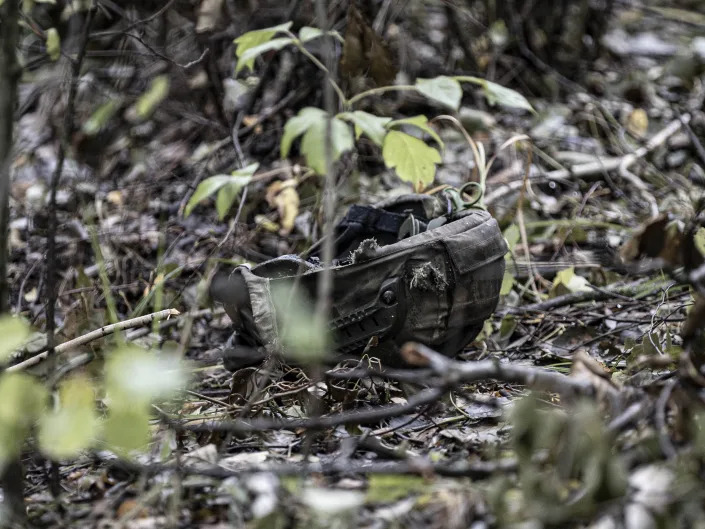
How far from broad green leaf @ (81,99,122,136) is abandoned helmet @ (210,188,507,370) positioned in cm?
224

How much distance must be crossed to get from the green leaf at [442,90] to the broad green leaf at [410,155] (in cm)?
18

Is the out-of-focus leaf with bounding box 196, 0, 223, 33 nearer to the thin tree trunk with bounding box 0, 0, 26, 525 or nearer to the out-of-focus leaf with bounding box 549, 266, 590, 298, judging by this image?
the out-of-focus leaf with bounding box 549, 266, 590, 298

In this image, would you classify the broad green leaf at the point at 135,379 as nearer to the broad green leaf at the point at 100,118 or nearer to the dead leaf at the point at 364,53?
the dead leaf at the point at 364,53

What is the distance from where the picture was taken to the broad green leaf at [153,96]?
12.1 ft

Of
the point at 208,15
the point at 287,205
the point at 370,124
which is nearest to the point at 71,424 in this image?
the point at 370,124

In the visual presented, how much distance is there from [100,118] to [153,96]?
0.34 metres

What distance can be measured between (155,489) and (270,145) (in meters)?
2.32

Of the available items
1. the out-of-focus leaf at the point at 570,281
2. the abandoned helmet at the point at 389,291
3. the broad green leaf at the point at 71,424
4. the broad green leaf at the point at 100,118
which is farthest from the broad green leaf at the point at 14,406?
the broad green leaf at the point at 100,118

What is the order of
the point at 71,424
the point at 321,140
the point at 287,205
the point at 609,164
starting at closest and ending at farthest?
the point at 71,424
the point at 321,140
the point at 287,205
the point at 609,164

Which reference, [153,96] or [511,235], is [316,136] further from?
[153,96]

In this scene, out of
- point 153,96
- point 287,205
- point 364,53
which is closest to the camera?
point 364,53

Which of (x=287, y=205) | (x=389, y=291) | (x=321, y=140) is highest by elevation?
(x=321, y=140)

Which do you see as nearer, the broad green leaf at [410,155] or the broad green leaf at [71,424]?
the broad green leaf at [71,424]

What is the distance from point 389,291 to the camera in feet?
5.99
